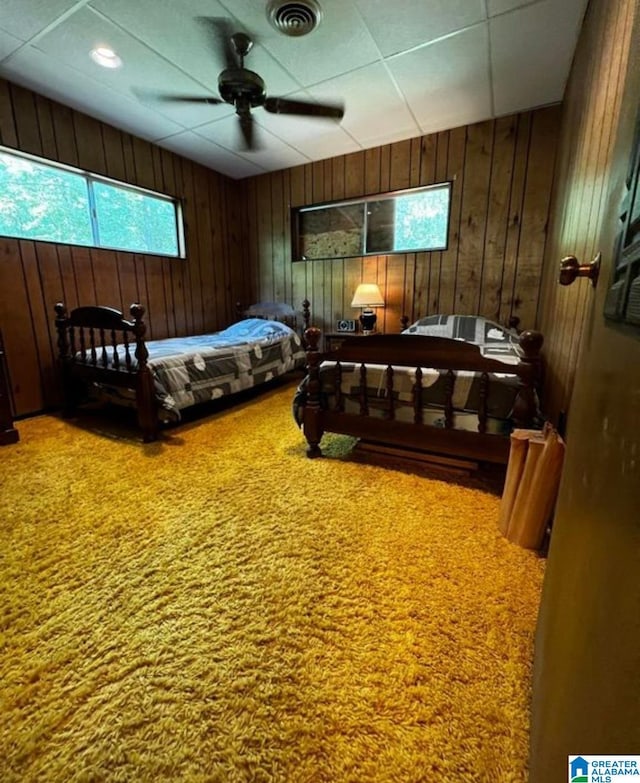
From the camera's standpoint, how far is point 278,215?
400 centimetres

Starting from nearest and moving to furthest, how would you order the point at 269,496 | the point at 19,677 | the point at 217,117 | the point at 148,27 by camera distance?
1. the point at 19,677
2. the point at 269,496
3. the point at 148,27
4. the point at 217,117

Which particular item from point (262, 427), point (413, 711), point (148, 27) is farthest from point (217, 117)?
point (413, 711)

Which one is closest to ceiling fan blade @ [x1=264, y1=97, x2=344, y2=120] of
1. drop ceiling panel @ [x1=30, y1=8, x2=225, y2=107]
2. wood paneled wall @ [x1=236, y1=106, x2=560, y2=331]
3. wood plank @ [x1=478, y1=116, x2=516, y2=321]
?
drop ceiling panel @ [x1=30, y1=8, x2=225, y2=107]

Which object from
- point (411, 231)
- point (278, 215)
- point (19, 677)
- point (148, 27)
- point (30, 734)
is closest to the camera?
point (30, 734)

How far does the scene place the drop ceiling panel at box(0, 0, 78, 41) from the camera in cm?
176

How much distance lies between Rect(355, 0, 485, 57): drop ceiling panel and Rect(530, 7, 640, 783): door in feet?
5.84

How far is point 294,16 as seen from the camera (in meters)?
1.80

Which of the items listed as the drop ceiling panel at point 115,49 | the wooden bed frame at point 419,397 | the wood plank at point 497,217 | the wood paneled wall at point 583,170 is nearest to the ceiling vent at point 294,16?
the drop ceiling panel at point 115,49

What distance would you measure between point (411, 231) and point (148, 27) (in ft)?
7.84

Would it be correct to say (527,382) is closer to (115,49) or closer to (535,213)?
(535,213)

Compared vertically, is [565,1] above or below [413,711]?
above

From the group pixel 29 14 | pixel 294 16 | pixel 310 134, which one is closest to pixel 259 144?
pixel 310 134

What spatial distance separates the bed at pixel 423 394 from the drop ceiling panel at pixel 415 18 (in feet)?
5.60

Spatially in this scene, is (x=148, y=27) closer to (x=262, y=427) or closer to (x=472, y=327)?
(x=262, y=427)
